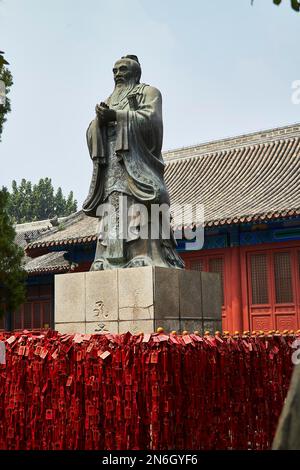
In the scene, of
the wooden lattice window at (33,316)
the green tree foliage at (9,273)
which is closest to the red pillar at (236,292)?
the green tree foliage at (9,273)

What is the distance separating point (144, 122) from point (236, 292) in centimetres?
1191

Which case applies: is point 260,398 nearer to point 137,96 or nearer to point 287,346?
point 287,346

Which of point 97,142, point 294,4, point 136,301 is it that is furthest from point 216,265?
point 294,4

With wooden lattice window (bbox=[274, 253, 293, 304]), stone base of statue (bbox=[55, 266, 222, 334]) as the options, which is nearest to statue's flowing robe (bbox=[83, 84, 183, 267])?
stone base of statue (bbox=[55, 266, 222, 334])

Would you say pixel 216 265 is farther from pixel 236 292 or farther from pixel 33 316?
pixel 33 316

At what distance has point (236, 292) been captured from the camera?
18.2 meters

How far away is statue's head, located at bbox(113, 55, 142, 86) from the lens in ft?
23.9

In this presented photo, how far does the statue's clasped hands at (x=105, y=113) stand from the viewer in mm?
6958

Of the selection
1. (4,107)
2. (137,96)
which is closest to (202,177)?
(4,107)

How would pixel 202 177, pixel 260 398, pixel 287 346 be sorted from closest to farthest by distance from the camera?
pixel 260 398 → pixel 287 346 → pixel 202 177

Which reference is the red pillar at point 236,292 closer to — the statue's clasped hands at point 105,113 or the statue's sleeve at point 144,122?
the statue's sleeve at point 144,122

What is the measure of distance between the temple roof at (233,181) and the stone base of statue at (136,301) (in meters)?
9.96

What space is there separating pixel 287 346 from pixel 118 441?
93.1 inches

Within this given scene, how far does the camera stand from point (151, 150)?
7105 mm
